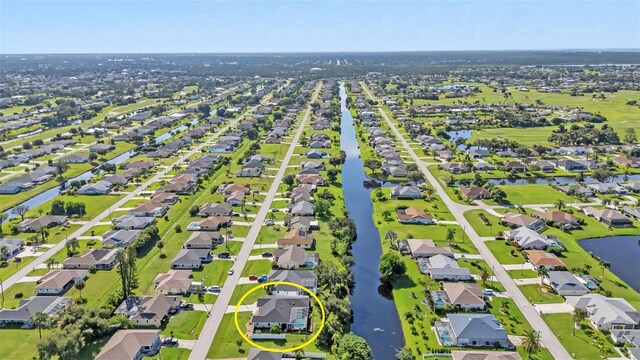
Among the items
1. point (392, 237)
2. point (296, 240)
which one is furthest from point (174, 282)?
point (392, 237)

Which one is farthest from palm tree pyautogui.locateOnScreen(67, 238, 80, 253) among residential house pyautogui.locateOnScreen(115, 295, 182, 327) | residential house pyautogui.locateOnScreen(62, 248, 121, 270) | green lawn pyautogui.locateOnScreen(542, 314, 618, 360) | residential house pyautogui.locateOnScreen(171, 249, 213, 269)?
green lawn pyautogui.locateOnScreen(542, 314, 618, 360)

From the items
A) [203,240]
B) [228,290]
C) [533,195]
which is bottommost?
[228,290]

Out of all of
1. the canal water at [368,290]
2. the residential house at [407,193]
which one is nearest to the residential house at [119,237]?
the canal water at [368,290]

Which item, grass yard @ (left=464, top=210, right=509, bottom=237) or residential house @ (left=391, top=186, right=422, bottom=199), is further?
residential house @ (left=391, top=186, right=422, bottom=199)

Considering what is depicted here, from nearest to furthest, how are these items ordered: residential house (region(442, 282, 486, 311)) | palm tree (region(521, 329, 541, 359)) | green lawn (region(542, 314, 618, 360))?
palm tree (region(521, 329, 541, 359)) → green lawn (region(542, 314, 618, 360)) → residential house (region(442, 282, 486, 311))

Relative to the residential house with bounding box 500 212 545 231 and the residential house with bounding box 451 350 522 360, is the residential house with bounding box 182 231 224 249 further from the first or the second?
the residential house with bounding box 500 212 545 231

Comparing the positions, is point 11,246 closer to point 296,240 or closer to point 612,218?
point 296,240

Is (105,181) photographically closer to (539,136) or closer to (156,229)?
(156,229)
